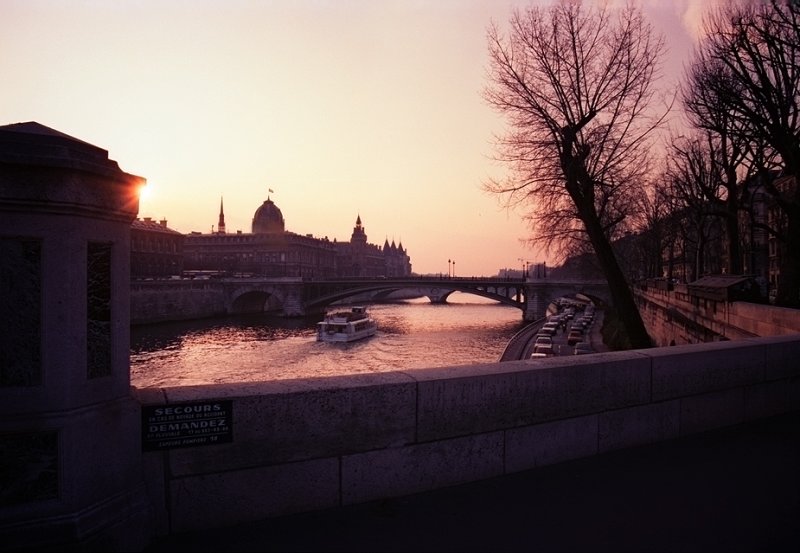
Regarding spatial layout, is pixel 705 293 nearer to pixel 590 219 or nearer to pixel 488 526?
pixel 590 219

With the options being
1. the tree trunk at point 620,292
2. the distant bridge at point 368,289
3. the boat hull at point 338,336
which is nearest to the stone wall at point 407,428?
the tree trunk at point 620,292

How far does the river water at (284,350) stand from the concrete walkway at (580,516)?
23.4 metres

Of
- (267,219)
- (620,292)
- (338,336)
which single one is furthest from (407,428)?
(267,219)

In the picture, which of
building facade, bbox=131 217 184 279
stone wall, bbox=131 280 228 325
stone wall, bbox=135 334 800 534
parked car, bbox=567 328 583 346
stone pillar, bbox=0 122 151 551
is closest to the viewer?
stone pillar, bbox=0 122 151 551

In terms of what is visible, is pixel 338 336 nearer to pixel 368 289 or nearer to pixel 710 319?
pixel 368 289

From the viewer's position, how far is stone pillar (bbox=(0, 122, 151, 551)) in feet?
8.87

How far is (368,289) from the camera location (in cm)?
7769

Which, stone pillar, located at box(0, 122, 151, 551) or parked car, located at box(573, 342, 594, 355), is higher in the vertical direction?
stone pillar, located at box(0, 122, 151, 551)

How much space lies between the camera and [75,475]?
2.79 meters

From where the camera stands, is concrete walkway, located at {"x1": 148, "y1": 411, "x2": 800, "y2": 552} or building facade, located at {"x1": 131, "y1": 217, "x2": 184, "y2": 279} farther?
building facade, located at {"x1": 131, "y1": 217, "x2": 184, "y2": 279}

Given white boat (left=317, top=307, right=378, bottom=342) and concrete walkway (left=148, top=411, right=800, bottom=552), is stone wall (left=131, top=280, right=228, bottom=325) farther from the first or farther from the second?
concrete walkway (left=148, top=411, right=800, bottom=552)

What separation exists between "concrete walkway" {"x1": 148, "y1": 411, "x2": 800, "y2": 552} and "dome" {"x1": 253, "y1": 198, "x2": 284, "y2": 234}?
144m

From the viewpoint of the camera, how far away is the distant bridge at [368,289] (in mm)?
72344

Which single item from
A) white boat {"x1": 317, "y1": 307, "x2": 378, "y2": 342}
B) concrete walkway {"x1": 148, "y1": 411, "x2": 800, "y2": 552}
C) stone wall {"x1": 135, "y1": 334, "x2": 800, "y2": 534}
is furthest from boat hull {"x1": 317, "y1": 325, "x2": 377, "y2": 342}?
concrete walkway {"x1": 148, "y1": 411, "x2": 800, "y2": 552}
